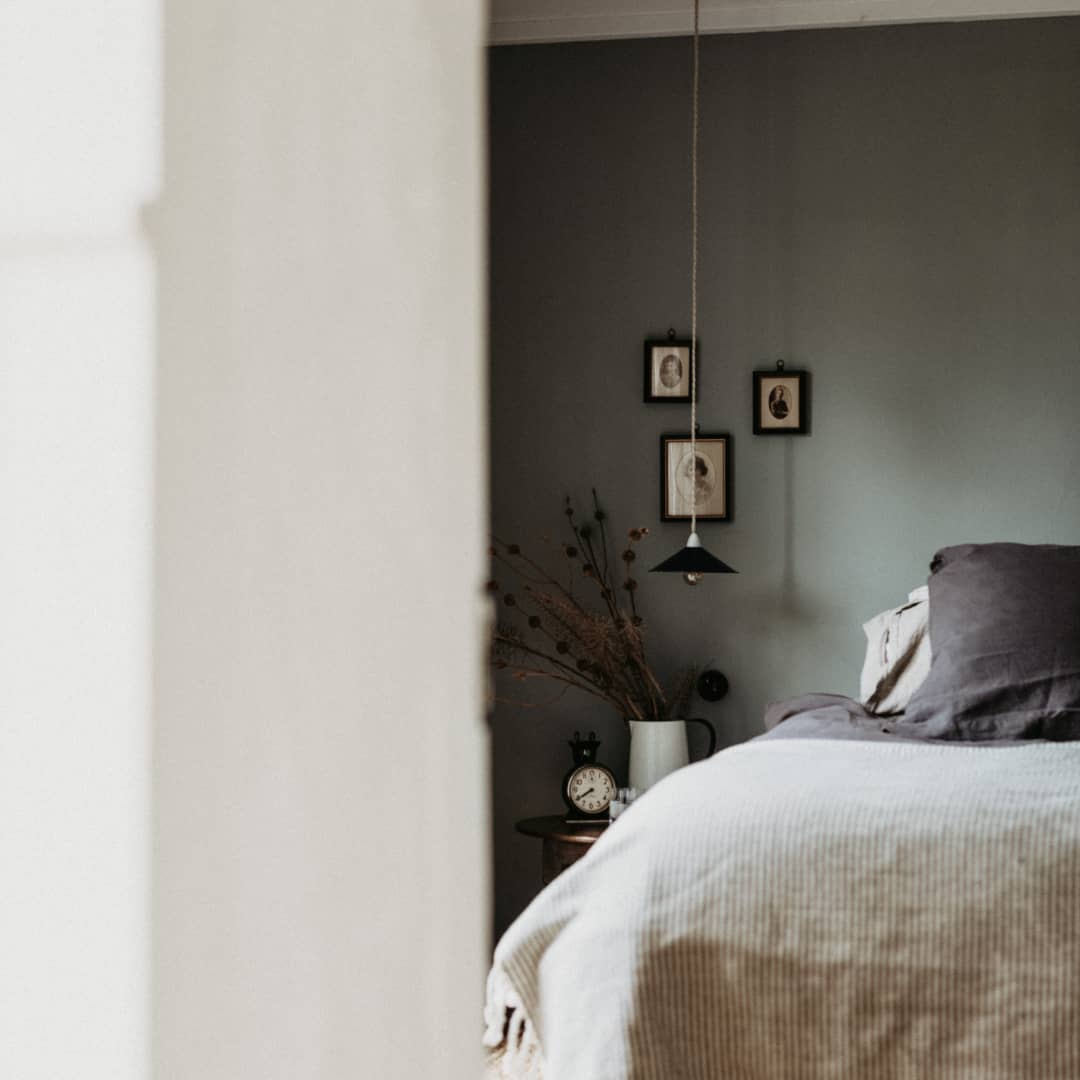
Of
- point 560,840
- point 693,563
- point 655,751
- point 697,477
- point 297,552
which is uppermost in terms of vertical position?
point 697,477

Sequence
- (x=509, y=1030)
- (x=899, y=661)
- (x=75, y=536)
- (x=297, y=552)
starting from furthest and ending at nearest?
(x=899, y=661) → (x=509, y=1030) → (x=297, y=552) → (x=75, y=536)

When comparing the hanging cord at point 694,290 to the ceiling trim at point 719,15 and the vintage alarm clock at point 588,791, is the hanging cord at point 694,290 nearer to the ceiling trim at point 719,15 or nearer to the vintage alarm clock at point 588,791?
the ceiling trim at point 719,15

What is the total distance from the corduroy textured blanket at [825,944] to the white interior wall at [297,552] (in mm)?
1028

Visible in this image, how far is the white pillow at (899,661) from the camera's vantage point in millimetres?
2953

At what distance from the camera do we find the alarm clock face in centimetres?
336

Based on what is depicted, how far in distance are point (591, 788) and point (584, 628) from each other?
18.3 inches

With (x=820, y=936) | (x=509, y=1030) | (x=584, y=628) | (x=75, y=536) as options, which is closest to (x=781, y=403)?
(x=584, y=628)

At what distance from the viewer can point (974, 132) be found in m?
3.55

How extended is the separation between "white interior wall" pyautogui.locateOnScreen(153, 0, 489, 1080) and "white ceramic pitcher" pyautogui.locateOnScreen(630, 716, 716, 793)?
8.90 feet

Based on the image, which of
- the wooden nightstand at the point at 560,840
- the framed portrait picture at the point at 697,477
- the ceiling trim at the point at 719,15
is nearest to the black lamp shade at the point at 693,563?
the framed portrait picture at the point at 697,477

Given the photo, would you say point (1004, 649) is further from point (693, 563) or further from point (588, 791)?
point (588, 791)

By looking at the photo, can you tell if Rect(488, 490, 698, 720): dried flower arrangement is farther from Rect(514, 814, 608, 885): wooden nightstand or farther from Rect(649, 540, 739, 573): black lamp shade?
Rect(514, 814, 608, 885): wooden nightstand

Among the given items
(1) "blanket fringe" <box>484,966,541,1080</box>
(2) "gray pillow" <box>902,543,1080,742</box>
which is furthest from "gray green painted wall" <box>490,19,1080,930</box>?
(1) "blanket fringe" <box>484,966,541,1080</box>

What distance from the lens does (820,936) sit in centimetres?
161
